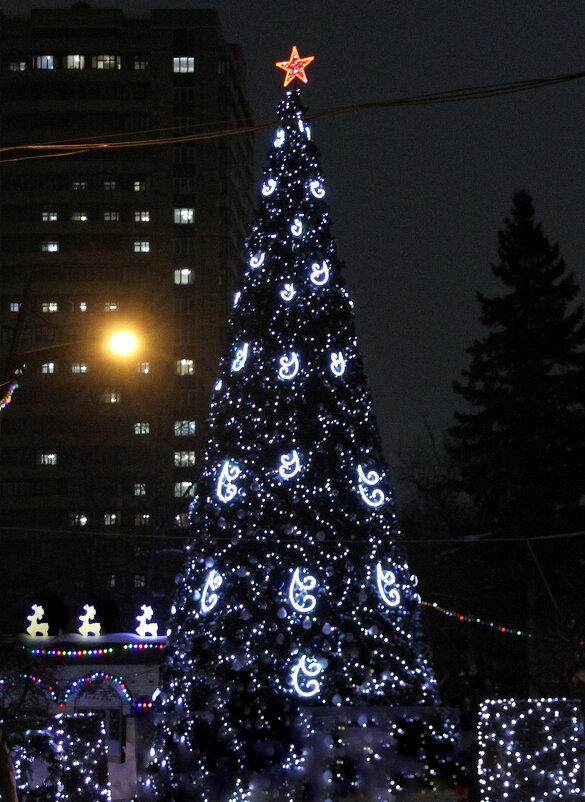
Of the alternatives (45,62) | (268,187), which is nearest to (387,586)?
(268,187)

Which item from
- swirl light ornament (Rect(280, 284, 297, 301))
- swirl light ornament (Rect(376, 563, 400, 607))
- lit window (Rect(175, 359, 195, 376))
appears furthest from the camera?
lit window (Rect(175, 359, 195, 376))

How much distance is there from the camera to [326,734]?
18047 millimetres

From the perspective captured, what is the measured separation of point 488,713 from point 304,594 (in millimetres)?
5137

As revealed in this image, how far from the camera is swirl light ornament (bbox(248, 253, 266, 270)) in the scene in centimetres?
2094

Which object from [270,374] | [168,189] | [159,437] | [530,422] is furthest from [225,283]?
[270,374]

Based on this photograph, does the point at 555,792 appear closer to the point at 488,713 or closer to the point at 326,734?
the point at 488,713

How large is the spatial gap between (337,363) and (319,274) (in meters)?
1.53

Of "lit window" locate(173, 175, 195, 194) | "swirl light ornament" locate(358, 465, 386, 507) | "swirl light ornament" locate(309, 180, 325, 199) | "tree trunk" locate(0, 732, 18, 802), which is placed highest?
"lit window" locate(173, 175, 195, 194)

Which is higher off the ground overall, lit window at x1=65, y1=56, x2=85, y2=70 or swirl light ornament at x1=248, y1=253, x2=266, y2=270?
lit window at x1=65, y1=56, x2=85, y2=70

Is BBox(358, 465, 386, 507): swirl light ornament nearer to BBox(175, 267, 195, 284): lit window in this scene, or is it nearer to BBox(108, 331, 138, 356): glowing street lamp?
BBox(108, 331, 138, 356): glowing street lamp

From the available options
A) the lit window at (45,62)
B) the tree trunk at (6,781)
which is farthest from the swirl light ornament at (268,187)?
the lit window at (45,62)

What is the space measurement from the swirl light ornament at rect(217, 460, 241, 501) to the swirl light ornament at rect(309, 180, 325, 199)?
15.5 ft

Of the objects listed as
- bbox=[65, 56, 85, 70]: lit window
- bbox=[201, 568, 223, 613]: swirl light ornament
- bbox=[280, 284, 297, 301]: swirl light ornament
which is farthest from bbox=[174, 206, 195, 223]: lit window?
bbox=[201, 568, 223, 613]: swirl light ornament

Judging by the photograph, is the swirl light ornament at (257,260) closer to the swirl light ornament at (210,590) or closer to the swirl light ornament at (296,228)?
the swirl light ornament at (296,228)
